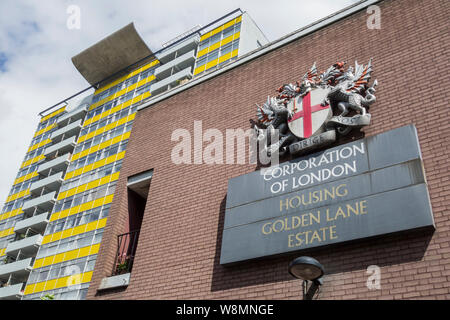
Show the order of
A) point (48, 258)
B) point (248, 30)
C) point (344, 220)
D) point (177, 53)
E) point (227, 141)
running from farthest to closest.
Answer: point (177, 53), point (248, 30), point (48, 258), point (227, 141), point (344, 220)

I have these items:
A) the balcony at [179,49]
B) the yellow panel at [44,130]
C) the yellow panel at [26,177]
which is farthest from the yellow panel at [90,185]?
the balcony at [179,49]

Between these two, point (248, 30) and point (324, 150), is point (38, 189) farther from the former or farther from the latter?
point (324, 150)

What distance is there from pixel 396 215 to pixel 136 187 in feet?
25.1

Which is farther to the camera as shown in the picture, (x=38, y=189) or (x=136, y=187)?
(x=38, y=189)

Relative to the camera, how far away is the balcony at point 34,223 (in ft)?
159

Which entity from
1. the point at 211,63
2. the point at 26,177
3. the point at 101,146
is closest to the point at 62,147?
the point at 26,177

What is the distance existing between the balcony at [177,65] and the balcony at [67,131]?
38.0 ft

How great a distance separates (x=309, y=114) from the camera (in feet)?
31.8

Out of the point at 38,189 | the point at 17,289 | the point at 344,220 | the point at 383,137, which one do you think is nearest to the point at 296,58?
the point at 383,137

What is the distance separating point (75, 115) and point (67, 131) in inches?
90.6

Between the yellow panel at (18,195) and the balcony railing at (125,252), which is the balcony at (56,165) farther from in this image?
the balcony railing at (125,252)

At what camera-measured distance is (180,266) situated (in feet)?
32.3

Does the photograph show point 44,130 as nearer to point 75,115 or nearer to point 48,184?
point 75,115

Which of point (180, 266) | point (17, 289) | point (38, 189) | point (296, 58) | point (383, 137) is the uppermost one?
point (38, 189)
